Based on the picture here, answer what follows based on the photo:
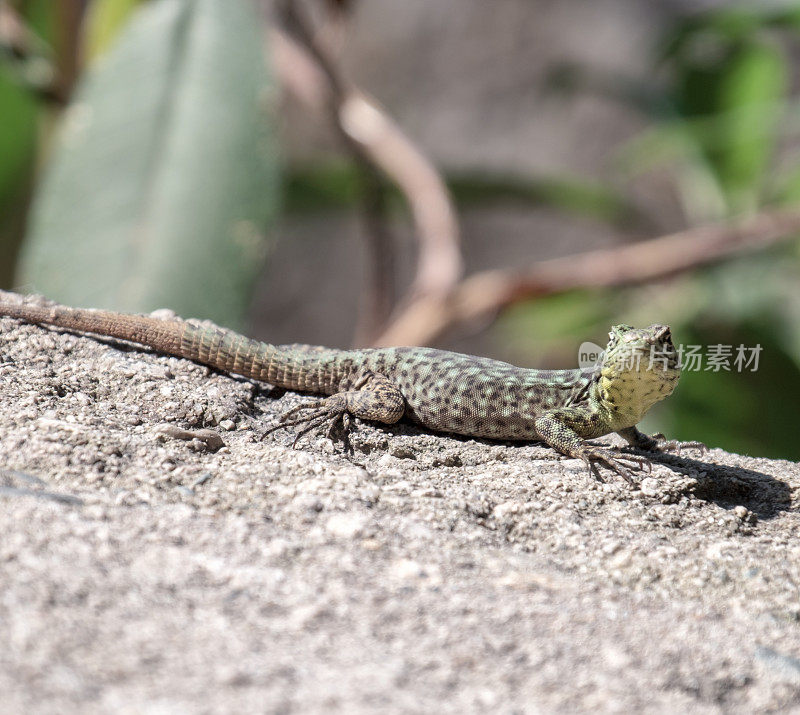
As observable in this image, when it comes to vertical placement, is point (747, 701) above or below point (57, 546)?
below

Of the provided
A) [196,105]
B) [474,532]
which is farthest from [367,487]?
[196,105]

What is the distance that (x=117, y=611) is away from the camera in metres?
1.75

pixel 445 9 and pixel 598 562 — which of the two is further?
pixel 445 9

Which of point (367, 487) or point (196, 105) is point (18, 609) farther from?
point (196, 105)

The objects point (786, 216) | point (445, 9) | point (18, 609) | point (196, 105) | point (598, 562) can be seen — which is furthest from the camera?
point (445, 9)

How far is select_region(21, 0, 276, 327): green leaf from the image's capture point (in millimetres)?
3949

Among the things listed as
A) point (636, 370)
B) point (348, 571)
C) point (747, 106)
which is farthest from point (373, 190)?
point (348, 571)

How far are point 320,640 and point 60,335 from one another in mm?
1894

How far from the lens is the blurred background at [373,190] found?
13.6 feet

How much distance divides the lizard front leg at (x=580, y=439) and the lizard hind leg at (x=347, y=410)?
53 cm

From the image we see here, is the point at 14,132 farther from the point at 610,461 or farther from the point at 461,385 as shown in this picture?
the point at 610,461

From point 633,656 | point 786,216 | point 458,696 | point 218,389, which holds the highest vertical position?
point 786,216

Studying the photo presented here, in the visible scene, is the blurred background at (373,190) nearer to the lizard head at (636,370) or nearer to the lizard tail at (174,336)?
the lizard tail at (174,336)

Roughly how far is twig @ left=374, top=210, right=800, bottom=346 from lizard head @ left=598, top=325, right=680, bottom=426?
2345 mm
